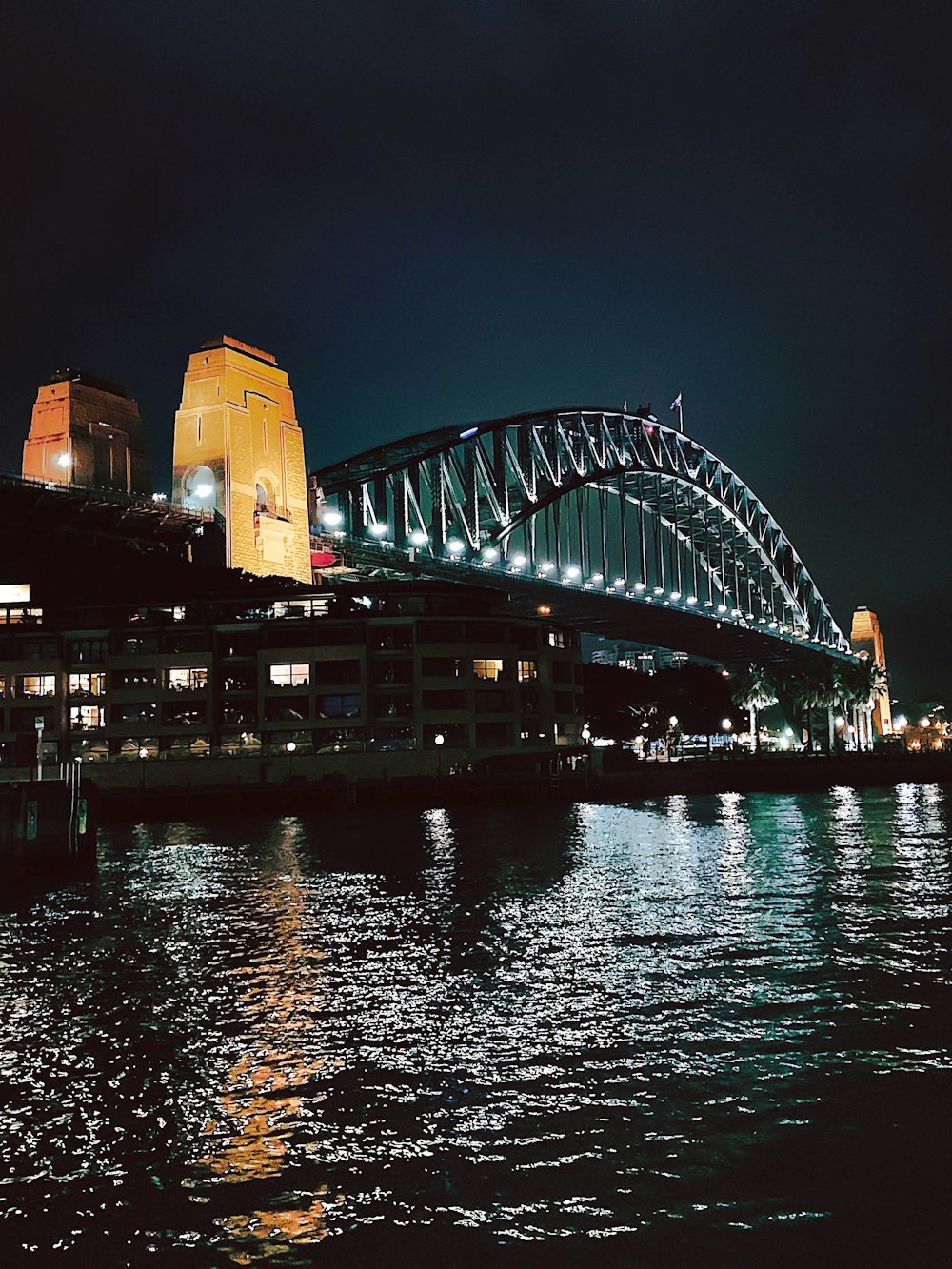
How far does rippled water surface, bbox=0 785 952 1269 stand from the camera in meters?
10.4

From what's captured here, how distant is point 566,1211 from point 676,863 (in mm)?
28815

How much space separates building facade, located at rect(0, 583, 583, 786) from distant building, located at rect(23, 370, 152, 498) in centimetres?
1965

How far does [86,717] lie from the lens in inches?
3300

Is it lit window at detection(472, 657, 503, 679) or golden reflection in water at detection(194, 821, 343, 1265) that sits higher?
lit window at detection(472, 657, 503, 679)

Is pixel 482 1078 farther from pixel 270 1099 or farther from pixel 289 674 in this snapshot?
pixel 289 674

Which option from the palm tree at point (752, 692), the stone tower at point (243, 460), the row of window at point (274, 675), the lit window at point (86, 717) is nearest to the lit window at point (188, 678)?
the row of window at point (274, 675)

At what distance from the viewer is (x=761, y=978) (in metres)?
19.9

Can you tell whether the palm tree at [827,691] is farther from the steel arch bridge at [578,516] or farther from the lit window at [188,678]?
the lit window at [188,678]

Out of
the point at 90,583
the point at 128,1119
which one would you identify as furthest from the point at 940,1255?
the point at 90,583

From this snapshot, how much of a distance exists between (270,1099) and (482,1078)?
2691mm

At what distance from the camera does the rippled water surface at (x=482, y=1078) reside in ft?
34.0

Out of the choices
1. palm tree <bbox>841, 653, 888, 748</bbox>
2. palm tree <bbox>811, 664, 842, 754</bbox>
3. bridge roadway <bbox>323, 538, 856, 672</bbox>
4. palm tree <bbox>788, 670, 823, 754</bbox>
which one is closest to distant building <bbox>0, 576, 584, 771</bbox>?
bridge roadway <bbox>323, 538, 856, 672</bbox>

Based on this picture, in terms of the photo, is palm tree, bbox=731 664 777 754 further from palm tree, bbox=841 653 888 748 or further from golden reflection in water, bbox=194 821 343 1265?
golden reflection in water, bbox=194 821 343 1265

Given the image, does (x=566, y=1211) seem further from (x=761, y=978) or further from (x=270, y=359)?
(x=270, y=359)
